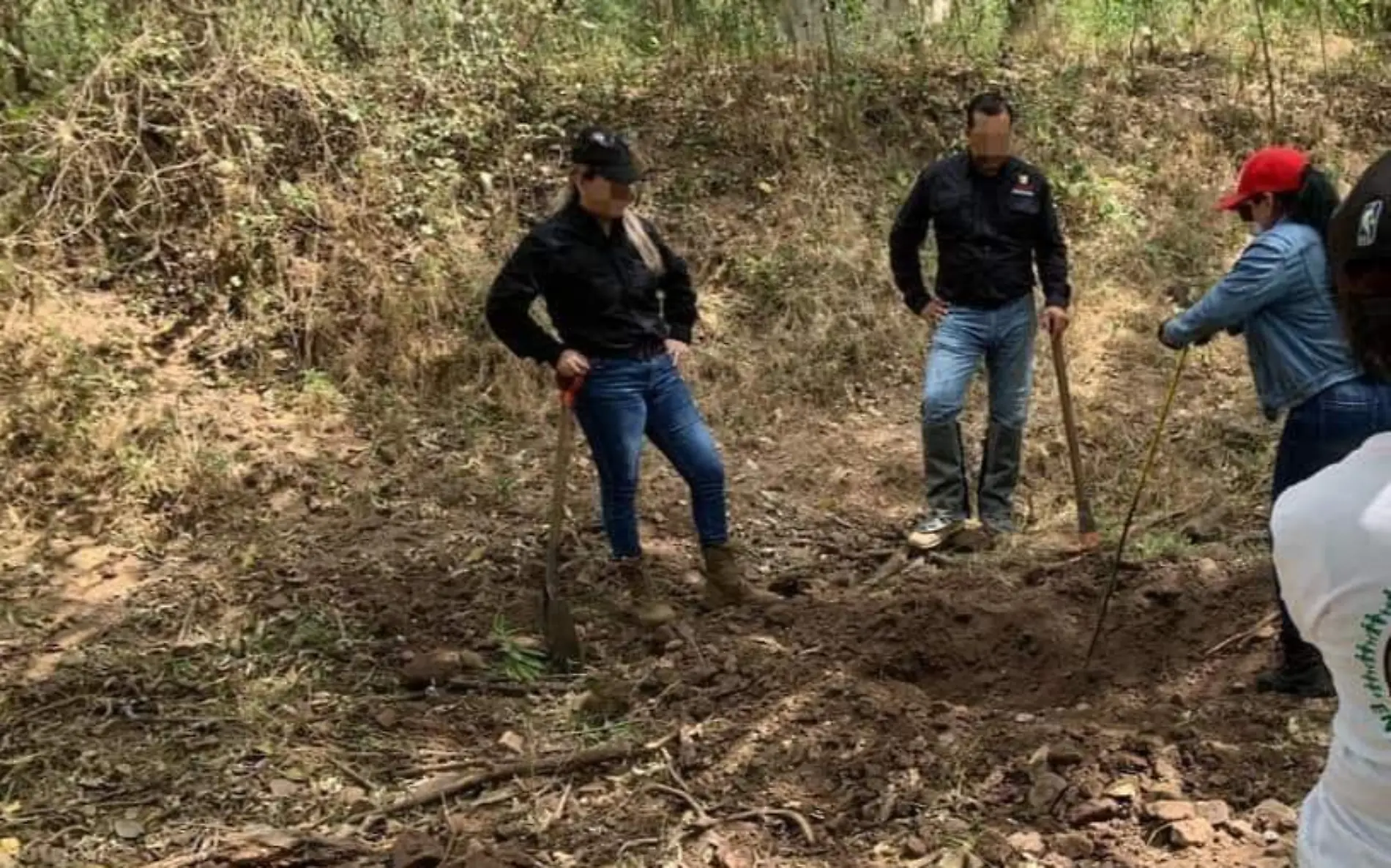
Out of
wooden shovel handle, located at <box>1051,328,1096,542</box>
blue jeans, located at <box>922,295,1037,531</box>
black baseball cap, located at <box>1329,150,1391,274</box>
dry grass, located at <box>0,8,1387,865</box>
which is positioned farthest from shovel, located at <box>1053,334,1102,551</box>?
black baseball cap, located at <box>1329,150,1391,274</box>

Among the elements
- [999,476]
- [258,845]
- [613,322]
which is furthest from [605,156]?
[258,845]

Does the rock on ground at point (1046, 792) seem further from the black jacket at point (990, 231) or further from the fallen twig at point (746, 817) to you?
the black jacket at point (990, 231)

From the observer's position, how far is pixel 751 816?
370cm

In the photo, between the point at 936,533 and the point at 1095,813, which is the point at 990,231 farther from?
the point at 1095,813

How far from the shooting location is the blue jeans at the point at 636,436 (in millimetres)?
4938

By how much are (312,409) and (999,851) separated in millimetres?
4738

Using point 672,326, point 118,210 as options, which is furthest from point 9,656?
point 118,210

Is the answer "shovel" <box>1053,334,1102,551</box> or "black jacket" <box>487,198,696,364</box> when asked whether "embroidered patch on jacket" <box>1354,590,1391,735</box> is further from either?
"shovel" <box>1053,334,1102,551</box>

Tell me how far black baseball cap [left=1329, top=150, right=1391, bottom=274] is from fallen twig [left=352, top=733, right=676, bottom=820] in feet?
10.3

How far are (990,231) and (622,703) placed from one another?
2551mm

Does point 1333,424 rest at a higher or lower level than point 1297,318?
lower

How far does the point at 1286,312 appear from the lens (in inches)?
158

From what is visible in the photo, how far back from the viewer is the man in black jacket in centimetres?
563

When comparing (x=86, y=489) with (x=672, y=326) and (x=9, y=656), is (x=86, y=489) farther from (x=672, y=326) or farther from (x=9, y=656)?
(x=672, y=326)
